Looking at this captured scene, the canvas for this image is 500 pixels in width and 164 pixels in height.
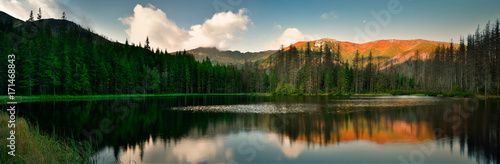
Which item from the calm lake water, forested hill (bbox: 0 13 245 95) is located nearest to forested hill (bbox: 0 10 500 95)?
forested hill (bbox: 0 13 245 95)

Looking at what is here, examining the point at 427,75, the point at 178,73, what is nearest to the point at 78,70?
the point at 178,73

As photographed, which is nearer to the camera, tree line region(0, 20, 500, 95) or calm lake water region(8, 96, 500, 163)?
calm lake water region(8, 96, 500, 163)

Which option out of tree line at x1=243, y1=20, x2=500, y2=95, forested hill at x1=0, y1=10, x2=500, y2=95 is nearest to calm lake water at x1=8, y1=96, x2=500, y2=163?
forested hill at x1=0, y1=10, x2=500, y2=95

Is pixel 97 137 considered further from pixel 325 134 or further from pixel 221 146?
pixel 325 134

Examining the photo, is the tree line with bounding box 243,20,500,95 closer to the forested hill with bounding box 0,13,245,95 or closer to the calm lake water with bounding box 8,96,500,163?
the forested hill with bounding box 0,13,245,95

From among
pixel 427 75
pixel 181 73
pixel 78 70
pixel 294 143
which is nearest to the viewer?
pixel 294 143

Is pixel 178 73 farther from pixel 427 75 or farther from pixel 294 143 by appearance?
pixel 427 75

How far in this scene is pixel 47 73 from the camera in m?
51.8

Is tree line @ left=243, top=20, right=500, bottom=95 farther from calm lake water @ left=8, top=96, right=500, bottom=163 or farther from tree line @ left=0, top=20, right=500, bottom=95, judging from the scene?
calm lake water @ left=8, top=96, right=500, bottom=163

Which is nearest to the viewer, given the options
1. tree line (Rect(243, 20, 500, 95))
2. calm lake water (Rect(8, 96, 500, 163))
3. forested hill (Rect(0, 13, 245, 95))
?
calm lake water (Rect(8, 96, 500, 163))

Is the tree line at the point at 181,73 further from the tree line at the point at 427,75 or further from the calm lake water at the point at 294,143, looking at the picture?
the calm lake water at the point at 294,143

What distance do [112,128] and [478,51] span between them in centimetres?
9982

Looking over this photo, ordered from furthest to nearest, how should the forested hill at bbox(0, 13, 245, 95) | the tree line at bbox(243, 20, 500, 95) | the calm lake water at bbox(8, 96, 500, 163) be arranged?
the tree line at bbox(243, 20, 500, 95) < the forested hill at bbox(0, 13, 245, 95) < the calm lake water at bbox(8, 96, 500, 163)

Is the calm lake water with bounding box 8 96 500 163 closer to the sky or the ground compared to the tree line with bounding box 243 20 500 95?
closer to the ground
